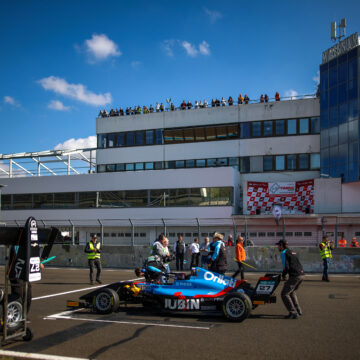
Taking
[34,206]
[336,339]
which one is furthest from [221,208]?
[336,339]

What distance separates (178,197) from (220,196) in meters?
3.17

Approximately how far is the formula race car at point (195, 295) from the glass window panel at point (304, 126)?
2429 centimetres

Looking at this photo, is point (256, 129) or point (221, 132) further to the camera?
point (221, 132)

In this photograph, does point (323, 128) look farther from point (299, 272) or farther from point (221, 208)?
point (299, 272)

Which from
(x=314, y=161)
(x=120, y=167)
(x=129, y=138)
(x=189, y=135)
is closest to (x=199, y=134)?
(x=189, y=135)

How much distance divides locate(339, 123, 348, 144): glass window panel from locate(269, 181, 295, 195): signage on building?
420 centimetres

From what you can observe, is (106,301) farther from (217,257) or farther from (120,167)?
(120,167)

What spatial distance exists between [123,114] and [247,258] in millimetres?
20615

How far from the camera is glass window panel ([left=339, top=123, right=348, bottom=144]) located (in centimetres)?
2839

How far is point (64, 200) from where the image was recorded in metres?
34.9

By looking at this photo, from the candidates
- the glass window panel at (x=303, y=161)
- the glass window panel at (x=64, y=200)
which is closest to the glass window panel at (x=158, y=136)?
the glass window panel at (x=64, y=200)

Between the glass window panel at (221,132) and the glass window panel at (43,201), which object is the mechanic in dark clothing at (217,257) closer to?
the glass window panel at (221,132)

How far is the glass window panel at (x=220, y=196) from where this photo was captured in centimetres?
3042

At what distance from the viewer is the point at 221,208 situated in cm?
3030
